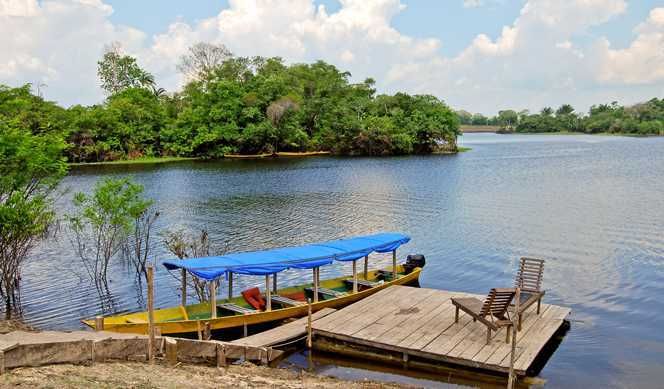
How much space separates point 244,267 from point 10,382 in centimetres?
825

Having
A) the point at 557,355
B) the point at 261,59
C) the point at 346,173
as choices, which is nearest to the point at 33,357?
the point at 557,355

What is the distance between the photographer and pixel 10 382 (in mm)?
8719

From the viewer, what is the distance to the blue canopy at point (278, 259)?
16391 mm

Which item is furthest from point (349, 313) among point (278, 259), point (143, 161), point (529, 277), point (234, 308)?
point (143, 161)

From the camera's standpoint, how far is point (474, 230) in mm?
30969

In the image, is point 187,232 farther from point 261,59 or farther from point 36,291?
point 261,59

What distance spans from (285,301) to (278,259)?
134cm

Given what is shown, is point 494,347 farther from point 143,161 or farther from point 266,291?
point 143,161

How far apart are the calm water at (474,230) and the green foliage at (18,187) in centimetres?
154

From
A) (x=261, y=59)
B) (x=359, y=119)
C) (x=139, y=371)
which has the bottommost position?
(x=139, y=371)

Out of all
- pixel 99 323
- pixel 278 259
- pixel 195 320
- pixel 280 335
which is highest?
pixel 278 259

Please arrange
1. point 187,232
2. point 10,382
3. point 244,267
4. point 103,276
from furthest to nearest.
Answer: point 187,232, point 103,276, point 244,267, point 10,382

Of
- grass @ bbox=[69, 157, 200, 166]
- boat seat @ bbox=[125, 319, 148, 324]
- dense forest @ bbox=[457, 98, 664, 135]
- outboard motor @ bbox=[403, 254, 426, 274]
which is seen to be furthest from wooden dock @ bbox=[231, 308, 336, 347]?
dense forest @ bbox=[457, 98, 664, 135]

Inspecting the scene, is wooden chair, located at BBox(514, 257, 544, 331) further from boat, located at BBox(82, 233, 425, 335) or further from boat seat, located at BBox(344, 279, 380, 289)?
boat seat, located at BBox(344, 279, 380, 289)
